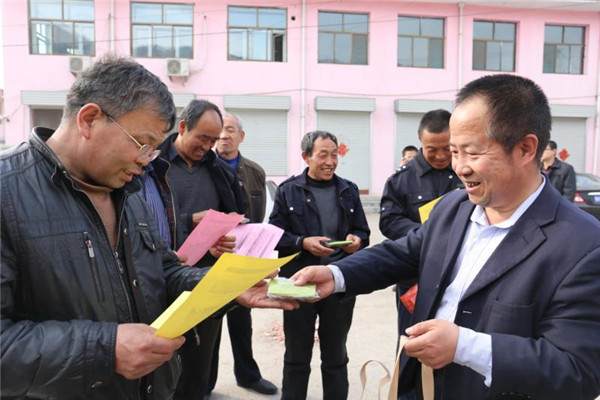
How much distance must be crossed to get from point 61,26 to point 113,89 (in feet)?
46.6

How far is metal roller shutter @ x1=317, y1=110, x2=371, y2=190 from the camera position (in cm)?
1439

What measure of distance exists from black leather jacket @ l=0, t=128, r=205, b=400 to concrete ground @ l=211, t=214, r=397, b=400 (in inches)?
82.0

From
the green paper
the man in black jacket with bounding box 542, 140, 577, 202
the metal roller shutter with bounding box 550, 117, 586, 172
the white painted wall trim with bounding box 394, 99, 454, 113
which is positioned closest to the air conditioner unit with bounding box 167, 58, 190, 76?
the white painted wall trim with bounding box 394, 99, 454, 113

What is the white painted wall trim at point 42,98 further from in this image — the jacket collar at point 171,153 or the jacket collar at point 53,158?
the jacket collar at point 53,158

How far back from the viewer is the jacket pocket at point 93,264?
4.39ft

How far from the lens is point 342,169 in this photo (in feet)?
48.0

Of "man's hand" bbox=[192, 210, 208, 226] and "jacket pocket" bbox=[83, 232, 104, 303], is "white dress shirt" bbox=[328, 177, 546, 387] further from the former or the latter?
"man's hand" bbox=[192, 210, 208, 226]

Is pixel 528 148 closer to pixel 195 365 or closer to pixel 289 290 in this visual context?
pixel 289 290

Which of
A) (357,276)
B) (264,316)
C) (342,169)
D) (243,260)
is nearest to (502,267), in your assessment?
(357,276)

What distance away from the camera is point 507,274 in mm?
1431

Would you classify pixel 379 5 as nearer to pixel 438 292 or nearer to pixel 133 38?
pixel 133 38

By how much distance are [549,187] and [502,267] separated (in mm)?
347

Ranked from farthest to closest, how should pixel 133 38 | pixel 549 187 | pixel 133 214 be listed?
pixel 133 38 → pixel 133 214 → pixel 549 187

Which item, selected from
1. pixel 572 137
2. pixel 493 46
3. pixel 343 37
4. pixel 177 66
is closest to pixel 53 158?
pixel 177 66
